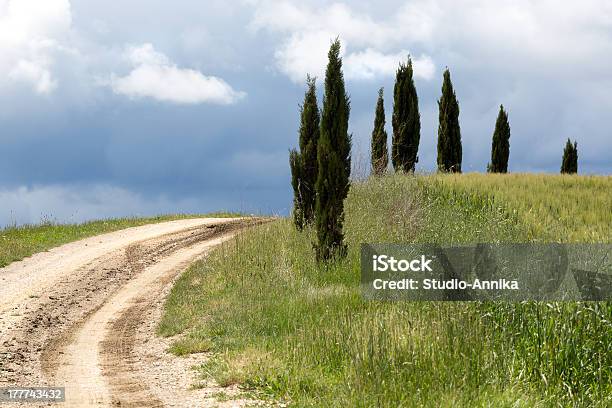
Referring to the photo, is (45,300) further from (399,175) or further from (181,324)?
(399,175)

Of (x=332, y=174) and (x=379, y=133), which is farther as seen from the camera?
(x=379, y=133)

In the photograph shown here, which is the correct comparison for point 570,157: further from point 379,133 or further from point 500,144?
point 379,133

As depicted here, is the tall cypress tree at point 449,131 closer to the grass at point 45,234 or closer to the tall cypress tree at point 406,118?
the tall cypress tree at point 406,118

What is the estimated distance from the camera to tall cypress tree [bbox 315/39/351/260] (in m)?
17.7

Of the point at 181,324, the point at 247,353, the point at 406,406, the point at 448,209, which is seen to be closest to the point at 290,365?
the point at 247,353

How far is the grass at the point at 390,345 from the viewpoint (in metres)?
8.95

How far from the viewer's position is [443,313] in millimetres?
11078

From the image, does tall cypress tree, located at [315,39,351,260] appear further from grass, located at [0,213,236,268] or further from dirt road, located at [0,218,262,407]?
grass, located at [0,213,236,268]

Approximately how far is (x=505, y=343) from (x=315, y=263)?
27.3 feet

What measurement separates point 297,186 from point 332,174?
526cm

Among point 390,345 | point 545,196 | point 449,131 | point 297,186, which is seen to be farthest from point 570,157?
point 390,345

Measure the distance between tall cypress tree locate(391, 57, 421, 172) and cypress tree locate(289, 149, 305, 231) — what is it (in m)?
11.7

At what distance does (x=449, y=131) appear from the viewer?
3675cm

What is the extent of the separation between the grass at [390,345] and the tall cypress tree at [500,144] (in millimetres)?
26405
